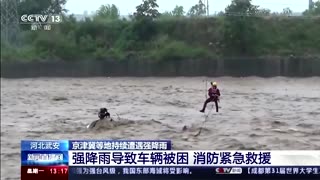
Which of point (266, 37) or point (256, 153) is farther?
point (266, 37)

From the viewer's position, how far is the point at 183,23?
6.50 feet

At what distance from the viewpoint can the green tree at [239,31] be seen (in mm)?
1983

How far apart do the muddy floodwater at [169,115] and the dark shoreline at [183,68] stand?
40mm

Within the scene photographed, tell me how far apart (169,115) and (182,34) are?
560 mm

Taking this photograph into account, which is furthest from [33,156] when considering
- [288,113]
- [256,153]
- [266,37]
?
[288,113]

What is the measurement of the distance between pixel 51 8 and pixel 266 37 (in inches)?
32.1

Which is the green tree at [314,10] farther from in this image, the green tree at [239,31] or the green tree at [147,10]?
the green tree at [147,10]

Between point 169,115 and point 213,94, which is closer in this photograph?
point 213,94

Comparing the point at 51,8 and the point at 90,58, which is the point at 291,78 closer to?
the point at 90,58

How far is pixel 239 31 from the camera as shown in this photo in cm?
205

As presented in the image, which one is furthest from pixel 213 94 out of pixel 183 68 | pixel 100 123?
pixel 100 123

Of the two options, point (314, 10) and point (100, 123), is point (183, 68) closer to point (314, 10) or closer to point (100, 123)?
point (100, 123)

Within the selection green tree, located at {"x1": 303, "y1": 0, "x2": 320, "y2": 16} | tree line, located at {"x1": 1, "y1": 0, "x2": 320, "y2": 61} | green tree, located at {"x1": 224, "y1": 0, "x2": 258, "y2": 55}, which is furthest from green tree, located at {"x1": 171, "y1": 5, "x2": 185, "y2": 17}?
green tree, located at {"x1": 303, "y1": 0, "x2": 320, "y2": 16}

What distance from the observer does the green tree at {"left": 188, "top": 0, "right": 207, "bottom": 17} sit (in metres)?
1.91
